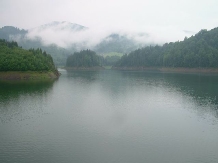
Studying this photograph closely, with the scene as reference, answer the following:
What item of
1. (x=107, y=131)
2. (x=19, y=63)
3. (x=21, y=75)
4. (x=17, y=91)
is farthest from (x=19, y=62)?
(x=107, y=131)

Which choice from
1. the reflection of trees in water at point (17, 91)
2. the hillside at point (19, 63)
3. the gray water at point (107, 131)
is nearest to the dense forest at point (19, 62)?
the hillside at point (19, 63)

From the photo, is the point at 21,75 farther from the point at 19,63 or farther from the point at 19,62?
the point at 19,62

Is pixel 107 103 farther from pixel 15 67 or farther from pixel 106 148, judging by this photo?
pixel 15 67

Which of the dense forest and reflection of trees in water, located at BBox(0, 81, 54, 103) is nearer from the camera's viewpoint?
reflection of trees in water, located at BBox(0, 81, 54, 103)

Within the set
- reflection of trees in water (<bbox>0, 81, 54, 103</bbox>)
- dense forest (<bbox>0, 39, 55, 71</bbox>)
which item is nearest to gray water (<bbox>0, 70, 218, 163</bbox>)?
reflection of trees in water (<bbox>0, 81, 54, 103</bbox>)

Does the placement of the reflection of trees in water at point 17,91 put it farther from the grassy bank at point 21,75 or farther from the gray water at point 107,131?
the grassy bank at point 21,75

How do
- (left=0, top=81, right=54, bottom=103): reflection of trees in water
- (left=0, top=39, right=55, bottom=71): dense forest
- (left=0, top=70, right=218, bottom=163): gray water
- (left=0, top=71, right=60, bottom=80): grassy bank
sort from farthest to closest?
1. (left=0, top=39, right=55, bottom=71): dense forest
2. (left=0, top=71, right=60, bottom=80): grassy bank
3. (left=0, top=81, right=54, bottom=103): reflection of trees in water
4. (left=0, top=70, right=218, bottom=163): gray water

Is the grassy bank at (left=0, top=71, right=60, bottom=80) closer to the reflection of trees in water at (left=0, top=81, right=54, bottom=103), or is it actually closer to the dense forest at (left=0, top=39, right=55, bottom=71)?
the dense forest at (left=0, top=39, right=55, bottom=71)

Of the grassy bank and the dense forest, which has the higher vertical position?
the dense forest

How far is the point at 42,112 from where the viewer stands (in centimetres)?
4756

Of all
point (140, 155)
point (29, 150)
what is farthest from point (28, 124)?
point (140, 155)

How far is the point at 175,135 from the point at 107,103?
27126mm

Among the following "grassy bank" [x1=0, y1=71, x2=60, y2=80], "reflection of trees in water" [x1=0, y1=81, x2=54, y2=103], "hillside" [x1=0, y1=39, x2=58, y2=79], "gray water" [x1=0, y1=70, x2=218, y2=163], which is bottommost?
"gray water" [x1=0, y1=70, x2=218, y2=163]

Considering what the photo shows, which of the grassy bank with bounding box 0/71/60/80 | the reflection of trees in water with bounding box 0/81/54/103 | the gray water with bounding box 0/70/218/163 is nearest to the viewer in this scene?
the gray water with bounding box 0/70/218/163
